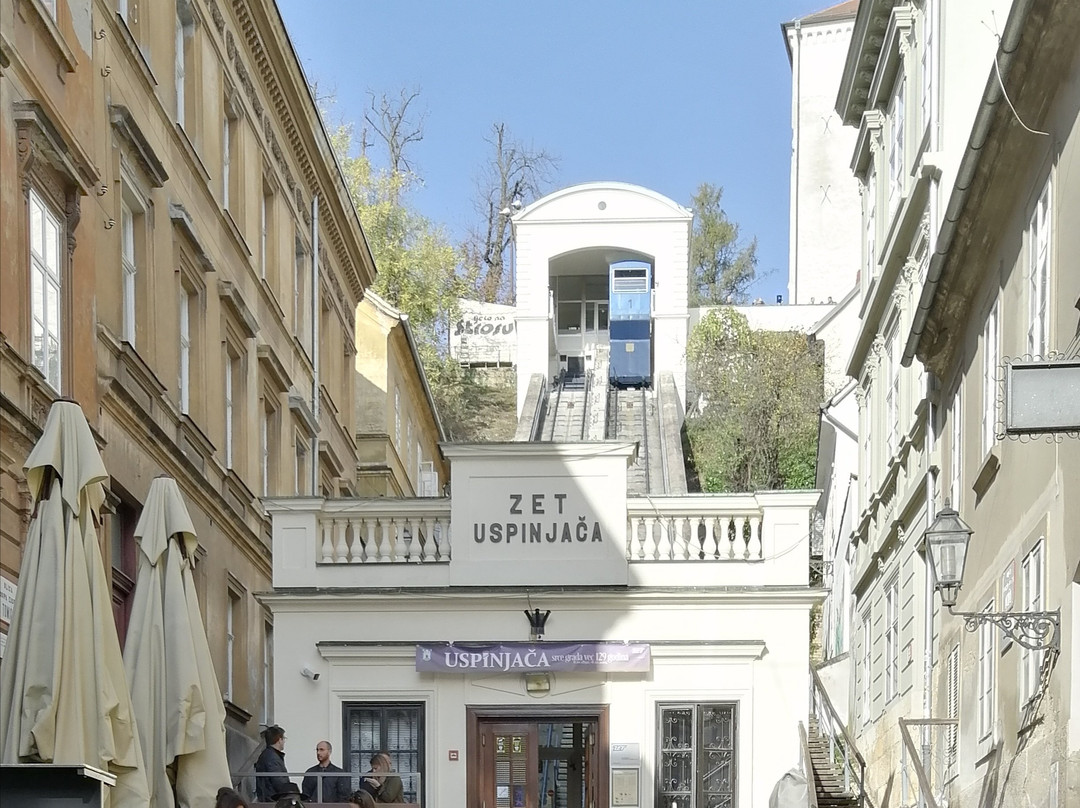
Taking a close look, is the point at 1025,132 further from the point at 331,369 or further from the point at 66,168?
the point at 331,369

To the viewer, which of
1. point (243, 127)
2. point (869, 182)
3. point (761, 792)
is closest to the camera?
point (761, 792)

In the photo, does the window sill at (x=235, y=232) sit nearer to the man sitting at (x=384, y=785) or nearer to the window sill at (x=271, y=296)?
the window sill at (x=271, y=296)

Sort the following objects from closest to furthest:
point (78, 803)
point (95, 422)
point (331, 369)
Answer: point (78, 803) → point (95, 422) → point (331, 369)

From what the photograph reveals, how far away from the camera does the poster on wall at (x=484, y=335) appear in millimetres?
64750

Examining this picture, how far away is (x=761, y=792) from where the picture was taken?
762 inches

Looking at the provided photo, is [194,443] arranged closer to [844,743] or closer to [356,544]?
[356,544]

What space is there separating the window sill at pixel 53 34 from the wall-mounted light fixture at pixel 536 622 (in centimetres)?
743

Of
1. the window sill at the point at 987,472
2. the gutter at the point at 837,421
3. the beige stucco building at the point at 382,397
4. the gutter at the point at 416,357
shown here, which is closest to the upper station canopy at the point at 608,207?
the gutter at the point at 416,357

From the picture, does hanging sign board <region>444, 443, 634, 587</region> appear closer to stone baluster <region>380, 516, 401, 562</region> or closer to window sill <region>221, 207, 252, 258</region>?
stone baluster <region>380, 516, 401, 562</region>

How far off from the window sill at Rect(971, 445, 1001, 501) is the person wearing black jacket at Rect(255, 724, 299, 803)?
6488mm

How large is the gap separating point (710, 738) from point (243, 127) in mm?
11191

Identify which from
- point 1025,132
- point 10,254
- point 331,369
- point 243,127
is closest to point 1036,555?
point 1025,132

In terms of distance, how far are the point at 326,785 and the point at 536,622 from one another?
12.3 feet

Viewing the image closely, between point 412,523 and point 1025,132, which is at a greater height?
point 1025,132
